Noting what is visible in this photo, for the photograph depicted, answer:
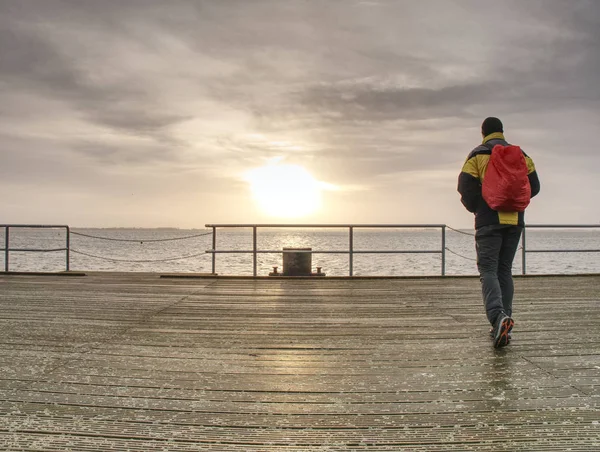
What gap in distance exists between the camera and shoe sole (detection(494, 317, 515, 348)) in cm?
355

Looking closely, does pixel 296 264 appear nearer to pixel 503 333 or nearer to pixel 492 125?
pixel 492 125

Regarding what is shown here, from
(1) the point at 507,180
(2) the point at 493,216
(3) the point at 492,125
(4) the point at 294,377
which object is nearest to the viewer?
(4) the point at 294,377

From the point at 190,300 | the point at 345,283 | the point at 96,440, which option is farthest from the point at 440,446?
the point at 345,283

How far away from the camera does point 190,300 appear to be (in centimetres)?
618

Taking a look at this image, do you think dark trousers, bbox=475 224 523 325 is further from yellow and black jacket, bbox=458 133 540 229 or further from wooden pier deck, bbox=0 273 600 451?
wooden pier deck, bbox=0 273 600 451

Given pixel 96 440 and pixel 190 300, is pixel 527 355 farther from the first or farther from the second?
pixel 190 300

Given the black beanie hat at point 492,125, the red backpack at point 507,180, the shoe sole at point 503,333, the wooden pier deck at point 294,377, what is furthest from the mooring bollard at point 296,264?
the shoe sole at point 503,333

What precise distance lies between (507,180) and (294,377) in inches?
84.8

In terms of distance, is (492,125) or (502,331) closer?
(502,331)

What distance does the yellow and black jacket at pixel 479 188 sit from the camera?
3830mm

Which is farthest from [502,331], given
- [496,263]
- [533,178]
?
[533,178]

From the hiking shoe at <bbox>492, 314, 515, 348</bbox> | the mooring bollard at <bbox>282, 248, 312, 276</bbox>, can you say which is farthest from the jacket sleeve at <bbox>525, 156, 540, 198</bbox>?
the mooring bollard at <bbox>282, 248, 312, 276</bbox>

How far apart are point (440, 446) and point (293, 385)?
3.28 ft

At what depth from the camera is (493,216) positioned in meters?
3.84
